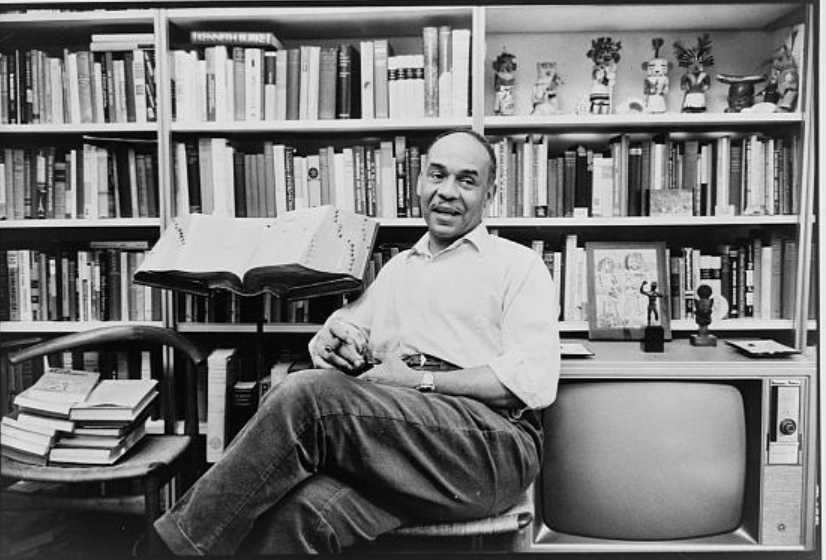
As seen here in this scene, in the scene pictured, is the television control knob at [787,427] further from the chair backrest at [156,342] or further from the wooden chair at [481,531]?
the chair backrest at [156,342]

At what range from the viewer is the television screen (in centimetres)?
162

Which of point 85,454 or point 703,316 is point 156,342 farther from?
point 703,316

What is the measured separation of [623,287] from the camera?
1.94 metres

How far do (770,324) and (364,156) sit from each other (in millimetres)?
1247

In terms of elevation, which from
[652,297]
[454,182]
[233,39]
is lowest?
[652,297]

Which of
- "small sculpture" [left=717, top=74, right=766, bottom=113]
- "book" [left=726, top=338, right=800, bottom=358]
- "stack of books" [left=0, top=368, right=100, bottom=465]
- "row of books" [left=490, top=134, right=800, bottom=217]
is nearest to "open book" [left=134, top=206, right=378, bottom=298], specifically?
"stack of books" [left=0, top=368, right=100, bottom=465]

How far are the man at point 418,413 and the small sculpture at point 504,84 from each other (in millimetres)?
403

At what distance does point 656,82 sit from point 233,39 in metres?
1.23

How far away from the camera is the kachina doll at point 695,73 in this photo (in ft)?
6.42

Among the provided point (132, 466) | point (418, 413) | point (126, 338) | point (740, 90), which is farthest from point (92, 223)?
point (740, 90)

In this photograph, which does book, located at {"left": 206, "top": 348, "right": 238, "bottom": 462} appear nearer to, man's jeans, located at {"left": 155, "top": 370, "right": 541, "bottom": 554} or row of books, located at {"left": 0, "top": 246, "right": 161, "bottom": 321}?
row of books, located at {"left": 0, "top": 246, "right": 161, "bottom": 321}

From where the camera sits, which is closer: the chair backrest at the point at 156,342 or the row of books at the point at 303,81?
the chair backrest at the point at 156,342

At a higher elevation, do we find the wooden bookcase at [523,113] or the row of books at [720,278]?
the wooden bookcase at [523,113]

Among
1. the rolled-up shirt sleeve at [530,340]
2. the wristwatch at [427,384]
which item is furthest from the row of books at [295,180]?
the wristwatch at [427,384]
